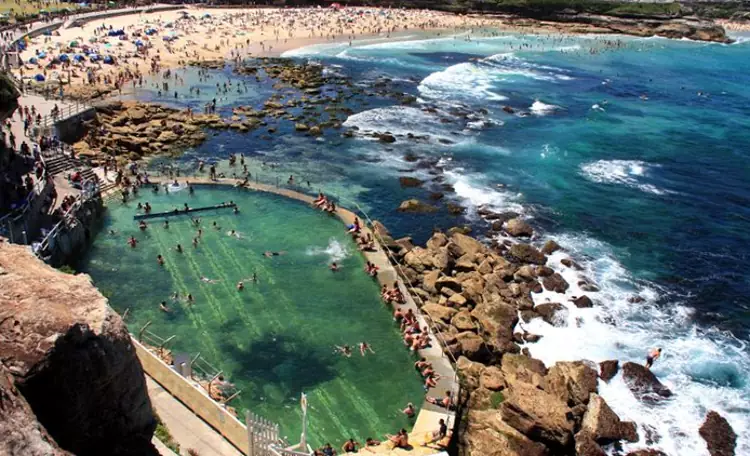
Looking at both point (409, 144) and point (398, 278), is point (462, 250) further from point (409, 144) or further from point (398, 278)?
point (409, 144)

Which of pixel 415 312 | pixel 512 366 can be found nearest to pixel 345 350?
pixel 415 312

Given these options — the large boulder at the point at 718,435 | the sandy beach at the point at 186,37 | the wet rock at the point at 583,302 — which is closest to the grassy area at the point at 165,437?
the large boulder at the point at 718,435

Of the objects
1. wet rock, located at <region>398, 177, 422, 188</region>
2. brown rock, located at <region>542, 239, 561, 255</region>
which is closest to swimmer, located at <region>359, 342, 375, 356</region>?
brown rock, located at <region>542, 239, 561, 255</region>

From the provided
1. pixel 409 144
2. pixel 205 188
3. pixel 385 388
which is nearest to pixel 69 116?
pixel 205 188

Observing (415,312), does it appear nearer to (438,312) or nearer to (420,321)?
(420,321)

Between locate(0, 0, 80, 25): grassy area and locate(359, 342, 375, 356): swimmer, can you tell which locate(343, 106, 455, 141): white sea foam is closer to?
locate(359, 342, 375, 356): swimmer
